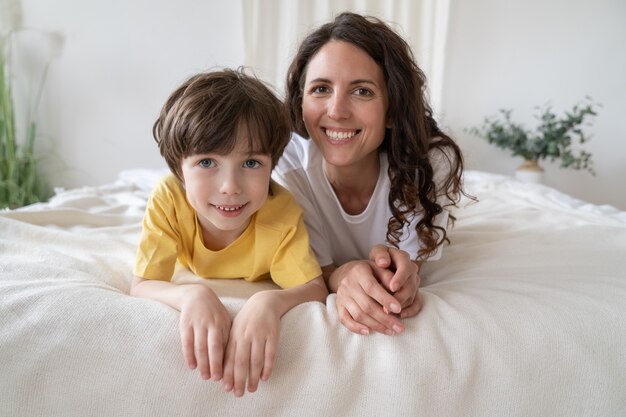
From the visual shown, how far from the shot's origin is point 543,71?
3217mm

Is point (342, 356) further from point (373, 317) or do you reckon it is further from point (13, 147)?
point (13, 147)

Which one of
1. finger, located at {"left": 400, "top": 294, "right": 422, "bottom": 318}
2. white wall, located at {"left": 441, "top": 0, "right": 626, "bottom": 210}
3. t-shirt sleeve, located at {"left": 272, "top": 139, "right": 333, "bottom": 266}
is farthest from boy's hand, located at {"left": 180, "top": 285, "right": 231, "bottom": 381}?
white wall, located at {"left": 441, "top": 0, "right": 626, "bottom": 210}

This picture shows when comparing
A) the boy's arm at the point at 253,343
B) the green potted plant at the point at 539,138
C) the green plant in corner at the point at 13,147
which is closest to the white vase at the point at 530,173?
the green potted plant at the point at 539,138

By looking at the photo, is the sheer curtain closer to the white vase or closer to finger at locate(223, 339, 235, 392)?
the white vase

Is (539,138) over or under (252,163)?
under

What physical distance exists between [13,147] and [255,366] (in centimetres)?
287

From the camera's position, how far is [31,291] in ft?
2.31

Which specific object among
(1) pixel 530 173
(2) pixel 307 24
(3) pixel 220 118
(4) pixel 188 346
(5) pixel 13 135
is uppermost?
(2) pixel 307 24

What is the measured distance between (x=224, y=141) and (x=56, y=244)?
0.58 meters

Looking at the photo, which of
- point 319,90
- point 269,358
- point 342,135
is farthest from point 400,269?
point 319,90

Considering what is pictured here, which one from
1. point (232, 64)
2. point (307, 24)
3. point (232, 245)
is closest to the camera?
point (232, 245)

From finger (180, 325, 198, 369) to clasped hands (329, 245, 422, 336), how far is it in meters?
0.23

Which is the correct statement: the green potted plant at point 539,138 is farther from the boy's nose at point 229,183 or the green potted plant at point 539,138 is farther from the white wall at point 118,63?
the boy's nose at point 229,183

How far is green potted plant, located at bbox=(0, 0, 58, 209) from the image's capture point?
2783 mm
